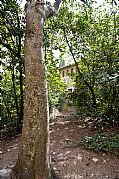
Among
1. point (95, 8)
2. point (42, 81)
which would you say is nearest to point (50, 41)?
point (95, 8)

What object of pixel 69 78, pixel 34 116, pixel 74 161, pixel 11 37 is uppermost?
pixel 11 37

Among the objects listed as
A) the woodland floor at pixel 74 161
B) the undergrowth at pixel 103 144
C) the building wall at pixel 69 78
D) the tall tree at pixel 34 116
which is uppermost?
the building wall at pixel 69 78

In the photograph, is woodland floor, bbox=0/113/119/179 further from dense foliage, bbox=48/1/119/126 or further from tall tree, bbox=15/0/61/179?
dense foliage, bbox=48/1/119/126

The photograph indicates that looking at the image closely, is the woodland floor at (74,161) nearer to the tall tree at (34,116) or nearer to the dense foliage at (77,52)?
the tall tree at (34,116)

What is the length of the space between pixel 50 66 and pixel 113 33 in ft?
11.4

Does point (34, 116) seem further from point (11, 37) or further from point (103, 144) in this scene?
point (11, 37)

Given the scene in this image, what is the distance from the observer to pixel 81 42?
10.0 metres

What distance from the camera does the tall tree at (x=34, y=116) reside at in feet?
12.4

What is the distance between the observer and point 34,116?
3771 mm

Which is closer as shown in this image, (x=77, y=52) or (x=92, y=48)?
(x=92, y=48)

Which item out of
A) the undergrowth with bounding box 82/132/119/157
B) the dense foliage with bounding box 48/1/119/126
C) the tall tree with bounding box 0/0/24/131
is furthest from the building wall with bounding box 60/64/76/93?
the undergrowth with bounding box 82/132/119/157

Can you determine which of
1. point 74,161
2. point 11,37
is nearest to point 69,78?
point 11,37

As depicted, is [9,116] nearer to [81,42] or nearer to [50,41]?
[50,41]

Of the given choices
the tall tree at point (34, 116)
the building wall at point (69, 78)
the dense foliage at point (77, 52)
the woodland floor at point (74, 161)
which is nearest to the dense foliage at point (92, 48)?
the dense foliage at point (77, 52)
